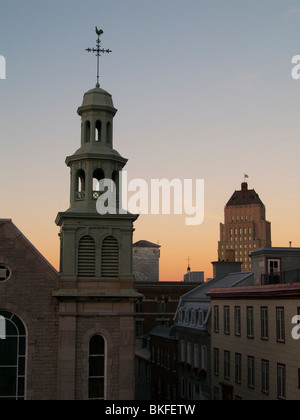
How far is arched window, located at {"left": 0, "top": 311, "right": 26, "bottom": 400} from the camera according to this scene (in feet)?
108

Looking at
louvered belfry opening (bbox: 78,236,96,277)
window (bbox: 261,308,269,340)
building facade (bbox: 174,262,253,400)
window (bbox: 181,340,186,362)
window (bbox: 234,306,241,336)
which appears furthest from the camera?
window (bbox: 181,340,186,362)

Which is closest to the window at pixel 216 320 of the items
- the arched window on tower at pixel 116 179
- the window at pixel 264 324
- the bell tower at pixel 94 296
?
the window at pixel 264 324

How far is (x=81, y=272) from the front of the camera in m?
34.5

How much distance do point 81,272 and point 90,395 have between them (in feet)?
20.5

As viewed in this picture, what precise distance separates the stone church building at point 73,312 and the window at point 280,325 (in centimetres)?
980

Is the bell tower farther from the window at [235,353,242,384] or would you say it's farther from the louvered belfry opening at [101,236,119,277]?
the window at [235,353,242,384]

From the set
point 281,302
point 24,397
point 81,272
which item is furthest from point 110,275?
point 281,302

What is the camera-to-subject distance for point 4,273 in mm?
33844

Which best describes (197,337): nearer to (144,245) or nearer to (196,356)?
(196,356)

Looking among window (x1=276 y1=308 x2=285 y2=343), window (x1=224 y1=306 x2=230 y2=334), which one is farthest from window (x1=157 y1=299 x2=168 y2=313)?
window (x1=276 y1=308 x2=285 y2=343)

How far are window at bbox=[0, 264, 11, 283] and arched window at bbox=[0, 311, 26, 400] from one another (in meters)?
1.73

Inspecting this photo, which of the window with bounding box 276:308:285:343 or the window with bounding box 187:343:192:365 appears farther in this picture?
the window with bounding box 187:343:192:365

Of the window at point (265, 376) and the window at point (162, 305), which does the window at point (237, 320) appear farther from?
the window at point (162, 305)

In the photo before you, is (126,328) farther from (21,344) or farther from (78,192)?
(78,192)
